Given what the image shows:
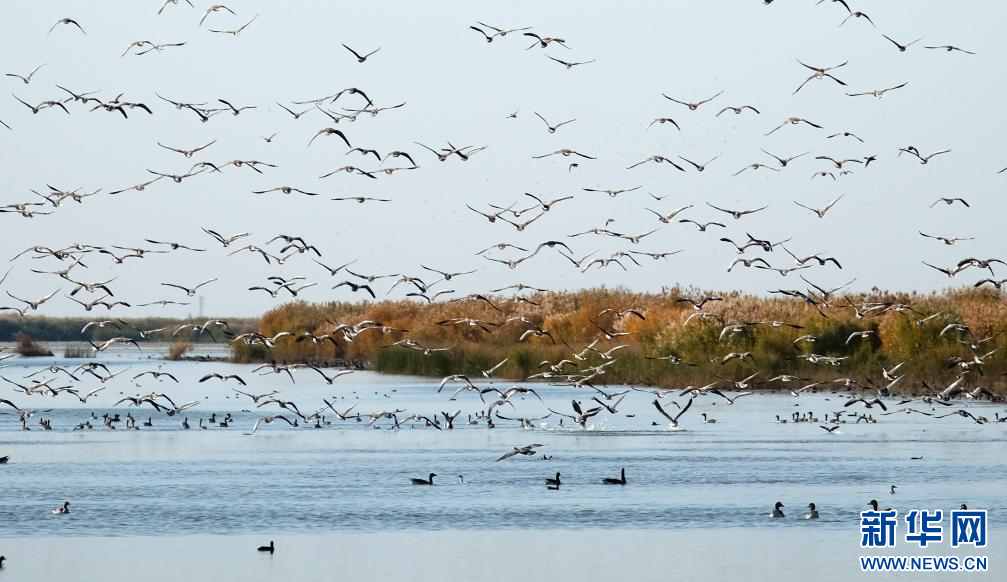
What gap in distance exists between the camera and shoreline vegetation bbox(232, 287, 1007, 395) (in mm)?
50094

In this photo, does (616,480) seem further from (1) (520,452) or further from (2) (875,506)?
(2) (875,506)

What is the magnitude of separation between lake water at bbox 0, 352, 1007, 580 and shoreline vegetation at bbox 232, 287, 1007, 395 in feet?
9.80

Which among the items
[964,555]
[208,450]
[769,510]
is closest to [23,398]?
[208,450]

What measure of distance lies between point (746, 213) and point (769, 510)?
735 cm

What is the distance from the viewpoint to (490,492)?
2891cm

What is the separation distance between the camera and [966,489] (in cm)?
2814

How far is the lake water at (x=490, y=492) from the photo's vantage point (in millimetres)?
21938

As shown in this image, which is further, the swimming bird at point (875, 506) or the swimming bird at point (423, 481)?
the swimming bird at point (423, 481)

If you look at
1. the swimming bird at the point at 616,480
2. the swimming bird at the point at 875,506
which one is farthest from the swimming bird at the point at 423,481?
the swimming bird at the point at 875,506

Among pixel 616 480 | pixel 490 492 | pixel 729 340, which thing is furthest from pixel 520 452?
pixel 729 340

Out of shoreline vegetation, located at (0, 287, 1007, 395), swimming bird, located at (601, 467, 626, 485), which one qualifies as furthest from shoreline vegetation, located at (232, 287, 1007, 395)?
swimming bird, located at (601, 467, 626, 485)

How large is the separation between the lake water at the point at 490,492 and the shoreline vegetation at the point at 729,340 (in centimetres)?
299

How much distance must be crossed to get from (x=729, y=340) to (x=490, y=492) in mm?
28707

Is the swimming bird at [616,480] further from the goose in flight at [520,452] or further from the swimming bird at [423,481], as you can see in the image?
the swimming bird at [423,481]
